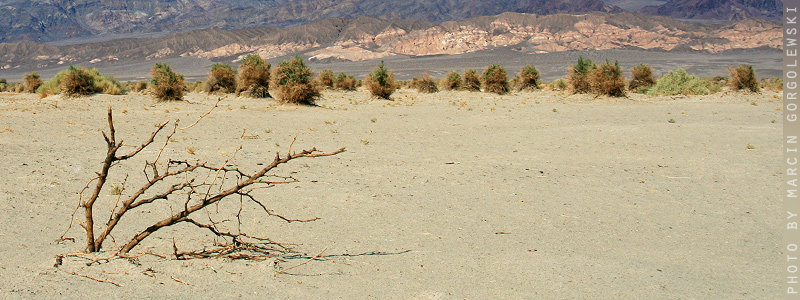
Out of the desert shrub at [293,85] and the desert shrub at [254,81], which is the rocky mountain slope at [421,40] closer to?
the desert shrub at [254,81]

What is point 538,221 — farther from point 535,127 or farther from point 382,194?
point 535,127

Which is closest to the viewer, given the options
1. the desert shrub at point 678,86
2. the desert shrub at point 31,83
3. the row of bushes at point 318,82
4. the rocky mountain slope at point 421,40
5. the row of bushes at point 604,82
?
the row of bushes at point 318,82

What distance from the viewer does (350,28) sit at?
172 meters

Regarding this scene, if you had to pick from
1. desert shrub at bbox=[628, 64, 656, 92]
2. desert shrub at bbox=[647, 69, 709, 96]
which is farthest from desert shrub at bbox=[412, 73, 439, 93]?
desert shrub at bbox=[647, 69, 709, 96]

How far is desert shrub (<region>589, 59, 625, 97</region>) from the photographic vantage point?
1013 inches

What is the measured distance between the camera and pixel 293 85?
2312 cm

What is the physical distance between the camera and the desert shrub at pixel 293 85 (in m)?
23.1

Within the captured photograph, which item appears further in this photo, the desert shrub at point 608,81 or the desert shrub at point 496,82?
the desert shrub at point 496,82

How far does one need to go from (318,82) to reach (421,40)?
13194cm

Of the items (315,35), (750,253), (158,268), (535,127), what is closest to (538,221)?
(750,253)

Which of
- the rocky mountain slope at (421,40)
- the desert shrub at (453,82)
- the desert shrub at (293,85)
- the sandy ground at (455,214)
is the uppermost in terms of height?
the rocky mountain slope at (421,40)

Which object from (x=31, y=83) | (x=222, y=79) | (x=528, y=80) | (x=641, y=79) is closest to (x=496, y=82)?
(x=528, y=80)

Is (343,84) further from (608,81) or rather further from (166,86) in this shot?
(608,81)

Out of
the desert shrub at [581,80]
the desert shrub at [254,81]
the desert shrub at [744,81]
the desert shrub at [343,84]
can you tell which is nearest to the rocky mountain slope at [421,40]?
the desert shrub at [343,84]
